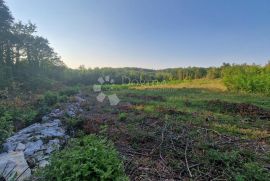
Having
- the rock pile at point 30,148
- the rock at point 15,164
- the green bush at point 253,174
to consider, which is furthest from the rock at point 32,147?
the green bush at point 253,174

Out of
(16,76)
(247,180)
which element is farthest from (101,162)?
(16,76)

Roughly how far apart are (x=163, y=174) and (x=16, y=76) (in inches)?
783

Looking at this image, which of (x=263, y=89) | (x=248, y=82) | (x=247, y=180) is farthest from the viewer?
(x=248, y=82)

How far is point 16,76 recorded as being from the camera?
19.9 metres

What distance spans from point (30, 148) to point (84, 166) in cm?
258

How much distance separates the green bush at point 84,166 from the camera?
2.57 meters

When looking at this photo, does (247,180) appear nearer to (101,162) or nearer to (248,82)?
(101,162)

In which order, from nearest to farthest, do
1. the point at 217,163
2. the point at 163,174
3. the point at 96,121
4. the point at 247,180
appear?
the point at 247,180, the point at 163,174, the point at 217,163, the point at 96,121

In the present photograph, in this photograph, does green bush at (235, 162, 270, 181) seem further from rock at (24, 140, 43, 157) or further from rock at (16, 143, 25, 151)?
rock at (16, 143, 25, 151)

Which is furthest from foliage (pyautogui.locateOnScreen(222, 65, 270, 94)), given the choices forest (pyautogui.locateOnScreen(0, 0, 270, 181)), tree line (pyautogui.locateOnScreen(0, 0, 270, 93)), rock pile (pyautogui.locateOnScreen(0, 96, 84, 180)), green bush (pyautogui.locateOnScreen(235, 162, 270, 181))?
rock pile (pyautogui.locateOnScreen(0, 96, 84, 180))

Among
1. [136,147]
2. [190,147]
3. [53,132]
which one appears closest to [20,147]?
[53,132]

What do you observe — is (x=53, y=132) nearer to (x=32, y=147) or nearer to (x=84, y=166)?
(x=32, y=147)

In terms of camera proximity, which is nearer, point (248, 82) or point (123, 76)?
point (248, 82)

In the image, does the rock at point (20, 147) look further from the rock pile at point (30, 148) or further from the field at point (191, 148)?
the field at point (191, 148)
